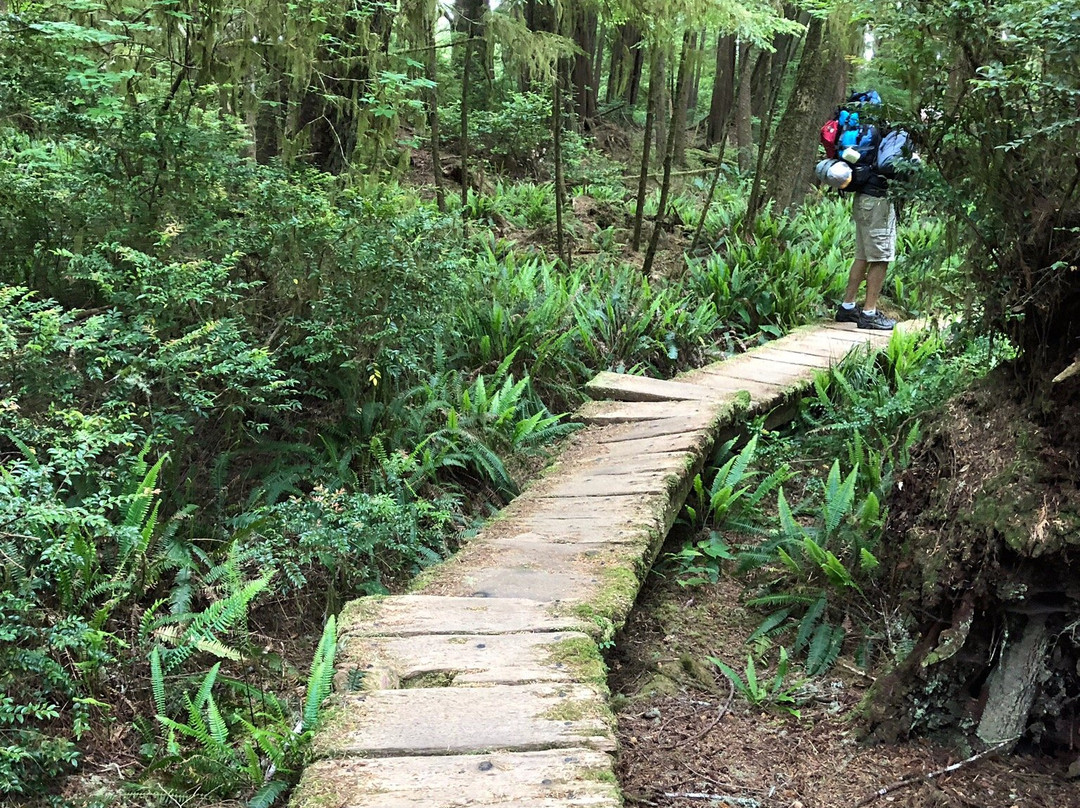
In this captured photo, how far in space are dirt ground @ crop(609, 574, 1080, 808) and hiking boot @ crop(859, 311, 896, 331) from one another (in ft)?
17.4

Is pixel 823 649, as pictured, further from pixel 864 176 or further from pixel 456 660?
pixel 864 176

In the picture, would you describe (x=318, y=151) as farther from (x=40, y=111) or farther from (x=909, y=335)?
(x=909, y=335)

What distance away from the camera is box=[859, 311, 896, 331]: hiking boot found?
28.1 ft

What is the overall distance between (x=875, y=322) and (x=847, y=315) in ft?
1.32

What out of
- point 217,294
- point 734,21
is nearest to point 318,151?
point 217,294

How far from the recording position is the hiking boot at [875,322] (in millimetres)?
8578

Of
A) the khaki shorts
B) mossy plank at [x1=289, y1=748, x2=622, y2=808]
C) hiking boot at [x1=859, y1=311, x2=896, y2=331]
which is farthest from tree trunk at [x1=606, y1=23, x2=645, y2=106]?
mossy plank at [x1=289, y1=748, x2=622, y2=808]

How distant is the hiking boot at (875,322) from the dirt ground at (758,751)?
17.4 ft

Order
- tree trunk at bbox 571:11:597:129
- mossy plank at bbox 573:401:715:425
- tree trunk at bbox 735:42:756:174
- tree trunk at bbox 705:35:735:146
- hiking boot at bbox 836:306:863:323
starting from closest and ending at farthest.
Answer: mossy plank at bbox 573:401:715:425 < hiking boot at bbox 836:306:863:323 < tree trunk at bbox 571:11:597:129 < tree trunk at bbox 735:42:756:174 < tree trunk at bbox 705:35:735:146

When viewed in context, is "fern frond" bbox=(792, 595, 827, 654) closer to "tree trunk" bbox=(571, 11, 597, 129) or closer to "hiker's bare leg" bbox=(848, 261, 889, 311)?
"hiker's bare leg" bbox=(848, 261, 889, 311)

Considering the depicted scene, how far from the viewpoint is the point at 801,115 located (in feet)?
38.8

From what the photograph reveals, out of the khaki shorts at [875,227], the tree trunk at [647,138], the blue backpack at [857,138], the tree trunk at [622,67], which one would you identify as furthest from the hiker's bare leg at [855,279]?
the tree trunk at [622,67]

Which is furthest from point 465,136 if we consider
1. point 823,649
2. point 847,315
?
point 823,649

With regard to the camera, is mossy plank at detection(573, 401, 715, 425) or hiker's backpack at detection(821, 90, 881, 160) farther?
hiker's backpack at detection(821, 90, 881, 160)
